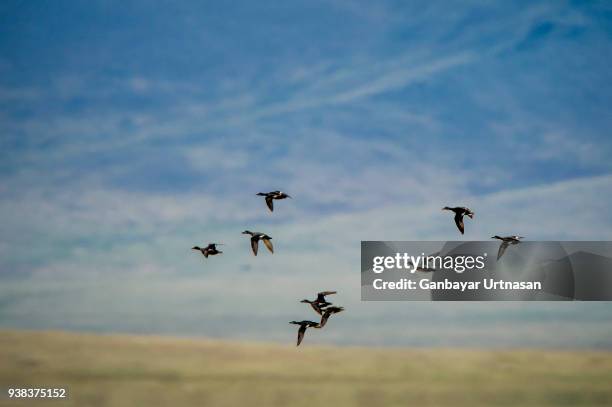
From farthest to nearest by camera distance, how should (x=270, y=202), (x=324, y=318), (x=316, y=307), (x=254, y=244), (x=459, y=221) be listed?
1. (x=270, y=202)
2. (x=459, y=221)
3. (x=254, y=244)
4. (x=316, y=307)
5. (x=324, y=318)

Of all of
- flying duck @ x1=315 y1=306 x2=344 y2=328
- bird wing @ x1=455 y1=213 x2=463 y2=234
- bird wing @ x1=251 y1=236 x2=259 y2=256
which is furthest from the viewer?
bird wing @ x1=455 y1=213 x2=463 y2=234

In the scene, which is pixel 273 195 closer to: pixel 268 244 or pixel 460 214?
pixel 268 244

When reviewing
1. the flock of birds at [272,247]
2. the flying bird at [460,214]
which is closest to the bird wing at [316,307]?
the flock of birds at [272,247]

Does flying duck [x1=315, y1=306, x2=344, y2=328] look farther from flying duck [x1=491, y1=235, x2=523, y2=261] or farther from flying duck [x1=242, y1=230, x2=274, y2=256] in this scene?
flying duck [x1=491, y1=235, x2=523, y2=261]

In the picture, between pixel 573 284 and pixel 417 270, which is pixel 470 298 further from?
pixel 573 284

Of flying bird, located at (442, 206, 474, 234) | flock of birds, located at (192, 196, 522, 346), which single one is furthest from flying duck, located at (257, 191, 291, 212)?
flying bird, located at (442, 206, 474, 234)

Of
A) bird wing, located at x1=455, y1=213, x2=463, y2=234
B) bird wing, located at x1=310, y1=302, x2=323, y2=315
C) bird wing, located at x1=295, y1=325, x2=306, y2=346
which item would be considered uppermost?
bird wing, located at x1=455, y1=213, x2=463, y2=234

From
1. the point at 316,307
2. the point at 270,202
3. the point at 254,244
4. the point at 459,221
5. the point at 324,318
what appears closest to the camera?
the point at 324,318

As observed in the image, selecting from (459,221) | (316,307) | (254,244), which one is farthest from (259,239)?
(459,221)

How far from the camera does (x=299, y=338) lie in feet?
172

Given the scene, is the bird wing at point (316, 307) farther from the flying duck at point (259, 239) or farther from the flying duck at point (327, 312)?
the flying duck at point (259, 239)

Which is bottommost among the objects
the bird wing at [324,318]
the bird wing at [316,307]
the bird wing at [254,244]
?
the bird wing at [324,318]

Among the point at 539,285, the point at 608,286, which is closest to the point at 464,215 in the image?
the point at 539,285

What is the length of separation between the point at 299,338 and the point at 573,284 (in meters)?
32.2
